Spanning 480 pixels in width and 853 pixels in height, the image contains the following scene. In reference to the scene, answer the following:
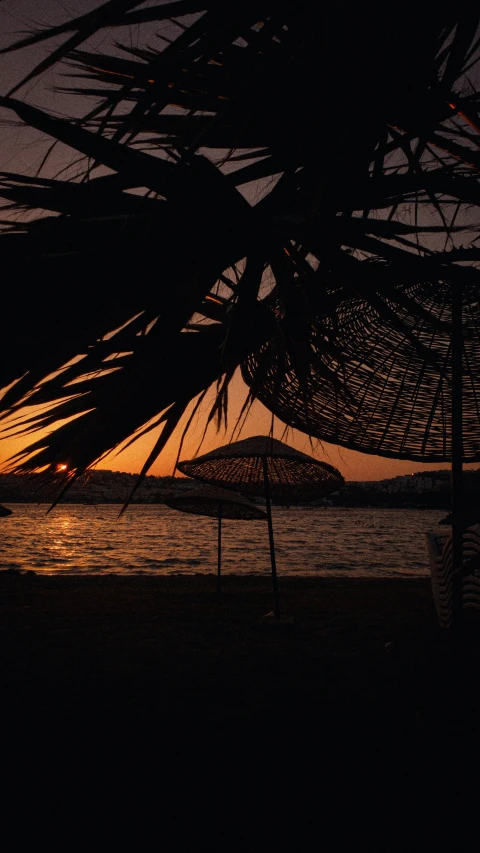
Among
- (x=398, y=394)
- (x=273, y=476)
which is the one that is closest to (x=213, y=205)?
(x=398, y=394)

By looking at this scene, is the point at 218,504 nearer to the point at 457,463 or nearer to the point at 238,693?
the point at 238,693

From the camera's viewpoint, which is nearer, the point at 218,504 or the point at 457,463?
the point at 457,463

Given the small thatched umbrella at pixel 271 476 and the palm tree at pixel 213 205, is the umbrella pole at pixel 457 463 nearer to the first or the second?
the palm tree at pixel 213 205

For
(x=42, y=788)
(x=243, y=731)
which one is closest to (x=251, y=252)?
(x=42, y=788)

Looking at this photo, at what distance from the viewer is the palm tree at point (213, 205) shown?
130 centimetres

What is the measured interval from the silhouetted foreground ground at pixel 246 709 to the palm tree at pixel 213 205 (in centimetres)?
159

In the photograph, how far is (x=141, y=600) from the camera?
829 cm

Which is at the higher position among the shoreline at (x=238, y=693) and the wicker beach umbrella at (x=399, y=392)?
the wicker beach umbrella at (x=399, y=392)

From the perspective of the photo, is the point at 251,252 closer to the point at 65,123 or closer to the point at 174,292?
the point at 174,292

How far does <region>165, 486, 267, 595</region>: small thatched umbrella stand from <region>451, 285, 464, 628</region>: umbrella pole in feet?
18.4

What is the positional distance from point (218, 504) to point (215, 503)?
3.3 inches

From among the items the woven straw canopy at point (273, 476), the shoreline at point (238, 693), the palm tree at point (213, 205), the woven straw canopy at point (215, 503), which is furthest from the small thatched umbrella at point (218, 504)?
the palm tree at point (213, 205)

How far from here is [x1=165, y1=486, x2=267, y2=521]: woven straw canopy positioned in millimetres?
8758

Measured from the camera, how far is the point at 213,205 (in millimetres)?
1447
